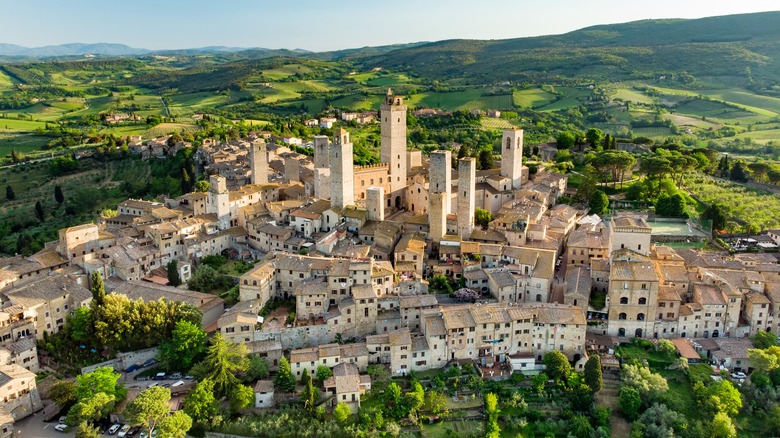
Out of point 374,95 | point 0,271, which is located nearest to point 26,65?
point 374,95

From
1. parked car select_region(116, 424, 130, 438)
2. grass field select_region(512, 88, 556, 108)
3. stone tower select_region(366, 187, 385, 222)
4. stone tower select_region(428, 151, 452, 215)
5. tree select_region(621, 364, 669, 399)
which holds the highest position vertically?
grass field select_region(512, 88, 556, 108)

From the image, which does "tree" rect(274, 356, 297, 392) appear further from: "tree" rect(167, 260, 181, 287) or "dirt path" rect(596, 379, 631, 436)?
"dirt path" rect(596, 379, 631, 436)

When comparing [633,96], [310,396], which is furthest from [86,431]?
[633,96]

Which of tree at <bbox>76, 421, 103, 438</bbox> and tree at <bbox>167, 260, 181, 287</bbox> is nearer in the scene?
tree at <bbox>76, 421, 103, 438</bbox>

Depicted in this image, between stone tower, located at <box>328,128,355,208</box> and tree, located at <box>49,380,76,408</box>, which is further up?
stone tower, located at <box>328,128,355,208</box>

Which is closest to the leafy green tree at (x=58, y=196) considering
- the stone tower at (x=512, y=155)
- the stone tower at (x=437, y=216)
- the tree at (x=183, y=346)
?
the tree at (x=183, y=346)

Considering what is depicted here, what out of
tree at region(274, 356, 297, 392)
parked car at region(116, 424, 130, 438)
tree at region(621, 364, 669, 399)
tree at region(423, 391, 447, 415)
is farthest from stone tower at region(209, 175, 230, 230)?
tree at region(621, 364, 669, 399)

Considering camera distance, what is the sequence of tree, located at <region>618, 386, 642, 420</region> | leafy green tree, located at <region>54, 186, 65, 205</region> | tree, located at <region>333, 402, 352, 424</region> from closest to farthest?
1. tree, located at <region>333, 402, 352, 424</region>
2. tree, located at <region>618, 386, 642, 420</region>
3. leafy green tree, located at <region>54, 186, 65, 205</region>

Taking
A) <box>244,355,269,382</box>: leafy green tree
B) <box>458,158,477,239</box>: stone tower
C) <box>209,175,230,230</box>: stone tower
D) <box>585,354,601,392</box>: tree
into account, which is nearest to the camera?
<box>585,354,601,392</box>: tree
